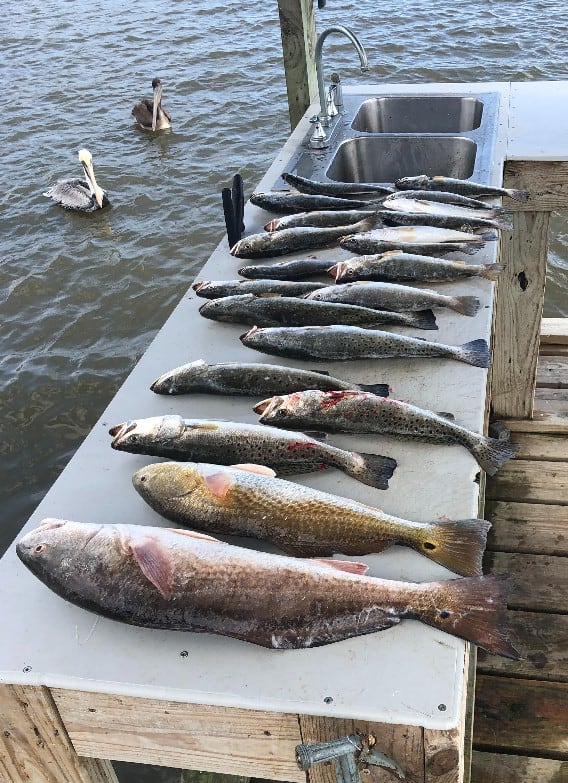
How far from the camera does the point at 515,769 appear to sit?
10.1ft

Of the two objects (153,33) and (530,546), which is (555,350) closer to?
(530,546)

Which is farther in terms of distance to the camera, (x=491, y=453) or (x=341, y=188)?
(x=341, y=188)

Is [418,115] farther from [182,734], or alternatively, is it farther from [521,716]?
[182,734]

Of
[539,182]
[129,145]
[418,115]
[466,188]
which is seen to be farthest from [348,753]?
[129,145]

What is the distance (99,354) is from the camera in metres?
7.30

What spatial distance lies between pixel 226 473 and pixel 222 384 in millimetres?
565

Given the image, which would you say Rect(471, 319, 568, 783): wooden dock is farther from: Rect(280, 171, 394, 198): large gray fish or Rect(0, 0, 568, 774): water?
Rect(0, 0, 568, 774): water

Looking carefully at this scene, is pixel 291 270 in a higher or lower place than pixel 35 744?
higher

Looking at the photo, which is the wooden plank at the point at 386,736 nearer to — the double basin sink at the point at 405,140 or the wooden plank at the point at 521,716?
the wooden plank at the point at 521,716

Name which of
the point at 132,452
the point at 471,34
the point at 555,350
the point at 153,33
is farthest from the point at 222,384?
the point at 153,33

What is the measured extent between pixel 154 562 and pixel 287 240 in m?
1.94

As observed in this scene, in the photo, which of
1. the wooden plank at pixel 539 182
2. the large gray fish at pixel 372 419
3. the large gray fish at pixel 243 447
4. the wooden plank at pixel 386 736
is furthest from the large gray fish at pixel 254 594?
the wooden plank at pixel 539 182

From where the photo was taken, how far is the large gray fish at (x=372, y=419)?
86.2 inches

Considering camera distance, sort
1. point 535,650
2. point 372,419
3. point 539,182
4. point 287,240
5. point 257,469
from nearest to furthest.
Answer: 1. point 257,469
2. point 372,419
3. point 287,240
4. point 535,650
5. point 539,182
